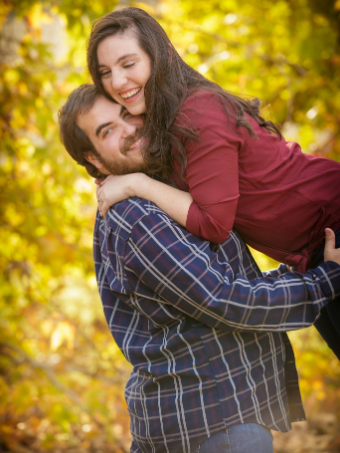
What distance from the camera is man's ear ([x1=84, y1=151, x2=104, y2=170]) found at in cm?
206

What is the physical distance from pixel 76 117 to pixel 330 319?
1.37 metres

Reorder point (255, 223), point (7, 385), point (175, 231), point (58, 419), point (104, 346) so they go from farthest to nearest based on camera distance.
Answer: point (104, 346) → point (7, 385) → point (58, 419) → point (255, 223) → point (175, 231)

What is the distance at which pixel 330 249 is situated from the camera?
163cm

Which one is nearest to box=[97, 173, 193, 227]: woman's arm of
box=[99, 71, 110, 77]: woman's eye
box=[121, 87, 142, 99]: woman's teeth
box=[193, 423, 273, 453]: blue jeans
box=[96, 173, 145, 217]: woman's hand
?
→ box=[96, 173, 145, 217]: woman's hand

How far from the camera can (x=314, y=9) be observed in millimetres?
3848

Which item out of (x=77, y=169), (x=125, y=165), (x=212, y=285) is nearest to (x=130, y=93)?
(x=125, y=165)

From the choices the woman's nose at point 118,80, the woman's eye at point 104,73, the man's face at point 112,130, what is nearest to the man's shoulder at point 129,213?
the man's face at point 112,130

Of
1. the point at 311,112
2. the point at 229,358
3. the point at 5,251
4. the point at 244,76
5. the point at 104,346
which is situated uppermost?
the point at 244,76

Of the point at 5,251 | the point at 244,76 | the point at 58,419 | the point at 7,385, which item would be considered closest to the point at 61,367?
the point at 7,385

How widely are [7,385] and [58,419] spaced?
3.54 feet

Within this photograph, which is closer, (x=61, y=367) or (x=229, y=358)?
(x=229, y=358)

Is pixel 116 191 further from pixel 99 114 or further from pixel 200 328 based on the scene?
pixel 200 328

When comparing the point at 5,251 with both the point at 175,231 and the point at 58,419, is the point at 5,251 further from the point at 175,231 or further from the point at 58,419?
the point at 175,231

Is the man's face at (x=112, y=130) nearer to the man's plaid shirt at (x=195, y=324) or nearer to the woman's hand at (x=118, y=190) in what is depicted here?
the woman's hand at (x=118, y=190)
